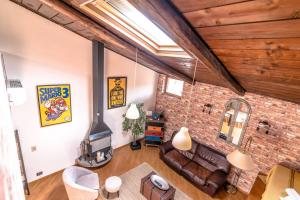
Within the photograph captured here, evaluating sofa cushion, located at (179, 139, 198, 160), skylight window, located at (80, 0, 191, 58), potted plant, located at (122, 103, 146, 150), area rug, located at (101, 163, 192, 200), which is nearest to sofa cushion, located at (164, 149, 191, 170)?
sofa cushion, located at (179, 139, 198, 160)

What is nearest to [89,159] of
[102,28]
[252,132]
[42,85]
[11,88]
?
[42,85]

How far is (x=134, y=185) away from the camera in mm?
4332

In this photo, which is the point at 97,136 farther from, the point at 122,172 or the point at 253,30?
the point at 253,30

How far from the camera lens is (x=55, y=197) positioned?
377 centimetres

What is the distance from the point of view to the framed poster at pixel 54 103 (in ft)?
12.4

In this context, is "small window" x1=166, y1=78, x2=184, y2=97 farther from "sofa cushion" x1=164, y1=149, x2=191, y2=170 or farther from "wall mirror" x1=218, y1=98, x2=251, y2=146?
"sofa cushion" x1=164, y1=149, x2=191, y2=170

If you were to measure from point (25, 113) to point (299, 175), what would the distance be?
19.1 ft

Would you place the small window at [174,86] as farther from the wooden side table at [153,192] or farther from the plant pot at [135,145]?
the wooden side table at [153,192]

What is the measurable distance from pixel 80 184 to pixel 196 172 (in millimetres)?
2985

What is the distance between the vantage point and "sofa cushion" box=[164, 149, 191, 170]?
4.87 meters

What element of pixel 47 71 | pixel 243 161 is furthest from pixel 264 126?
pixel 47 71

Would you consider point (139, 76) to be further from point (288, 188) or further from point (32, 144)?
point (288, 188)

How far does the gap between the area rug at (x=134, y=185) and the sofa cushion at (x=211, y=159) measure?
3.65ft

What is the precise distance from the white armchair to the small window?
371 centimetres
